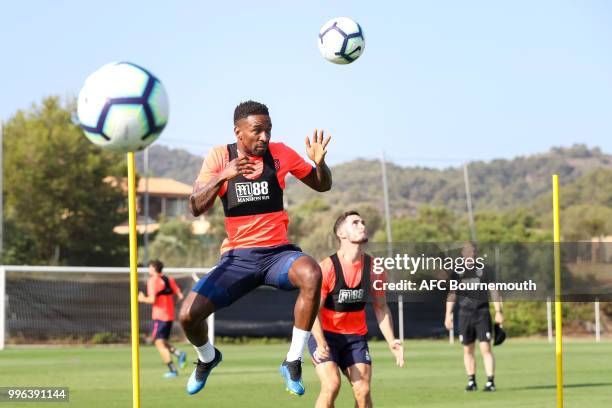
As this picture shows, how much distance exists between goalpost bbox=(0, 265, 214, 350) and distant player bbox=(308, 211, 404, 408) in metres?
18.5

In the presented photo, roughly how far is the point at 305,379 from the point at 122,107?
12.0 m

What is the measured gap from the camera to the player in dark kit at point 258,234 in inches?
369

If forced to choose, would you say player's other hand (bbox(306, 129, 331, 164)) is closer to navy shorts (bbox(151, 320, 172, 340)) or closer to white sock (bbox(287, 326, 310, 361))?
white sock (bbox(287, 326, 310, 361))

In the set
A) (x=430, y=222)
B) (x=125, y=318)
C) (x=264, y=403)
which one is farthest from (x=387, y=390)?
(x=430, y=222)

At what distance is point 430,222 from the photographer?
79375 millimetres

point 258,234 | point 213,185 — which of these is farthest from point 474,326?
point 213,185

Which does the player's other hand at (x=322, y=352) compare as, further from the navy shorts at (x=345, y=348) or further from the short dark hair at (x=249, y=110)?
the short dark hair at (x=249, y=110)

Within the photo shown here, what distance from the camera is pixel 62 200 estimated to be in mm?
50062

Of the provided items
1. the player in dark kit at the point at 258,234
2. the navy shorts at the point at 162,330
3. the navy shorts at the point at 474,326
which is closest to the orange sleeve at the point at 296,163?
the player in dark kit at the point at 258,234

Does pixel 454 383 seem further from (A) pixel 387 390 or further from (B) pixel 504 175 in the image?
(B) pixel 504 175

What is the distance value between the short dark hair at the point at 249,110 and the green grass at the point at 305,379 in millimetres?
6820

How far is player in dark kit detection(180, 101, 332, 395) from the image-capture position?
938cm

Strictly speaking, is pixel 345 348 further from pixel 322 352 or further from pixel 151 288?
pixel 151 288

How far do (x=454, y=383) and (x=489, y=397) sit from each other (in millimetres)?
2813
